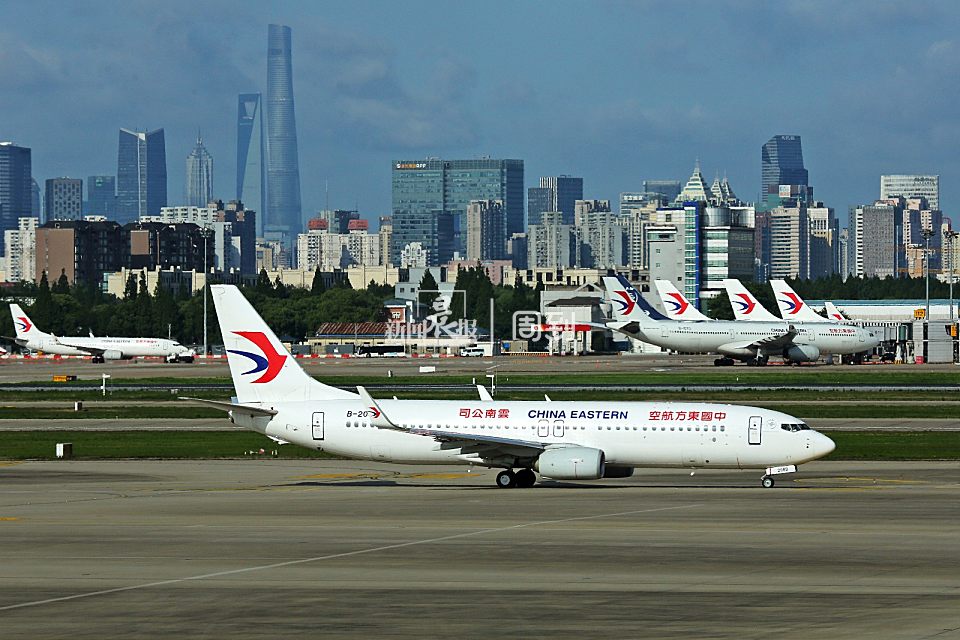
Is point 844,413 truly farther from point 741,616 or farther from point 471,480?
point 741,616

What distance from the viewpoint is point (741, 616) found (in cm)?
2683

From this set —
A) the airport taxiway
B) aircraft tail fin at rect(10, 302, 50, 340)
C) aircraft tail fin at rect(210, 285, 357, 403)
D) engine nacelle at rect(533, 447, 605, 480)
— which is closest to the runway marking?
the airport taxiway

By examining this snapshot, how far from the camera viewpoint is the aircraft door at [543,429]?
5012 centimetres

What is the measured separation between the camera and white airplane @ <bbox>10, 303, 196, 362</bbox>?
167375 millimetres

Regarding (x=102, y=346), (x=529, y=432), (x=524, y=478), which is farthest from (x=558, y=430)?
(x=102, y=346)

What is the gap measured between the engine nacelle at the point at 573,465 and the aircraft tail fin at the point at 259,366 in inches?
332

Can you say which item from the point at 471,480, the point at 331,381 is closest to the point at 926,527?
the point at 471,480

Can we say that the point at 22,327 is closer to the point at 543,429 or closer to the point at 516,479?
the point at 516,479

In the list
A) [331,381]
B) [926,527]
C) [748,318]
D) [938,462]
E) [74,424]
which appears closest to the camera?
[926,527]

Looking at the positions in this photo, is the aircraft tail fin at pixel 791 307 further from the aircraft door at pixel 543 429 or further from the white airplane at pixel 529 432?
the aircraft door at pixel 543 429

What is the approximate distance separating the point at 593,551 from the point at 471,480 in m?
18.7

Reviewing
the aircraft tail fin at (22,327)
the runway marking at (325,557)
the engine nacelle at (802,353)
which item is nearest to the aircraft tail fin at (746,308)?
the engine nacelle at (802,353)

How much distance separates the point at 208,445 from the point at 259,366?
1511 cm

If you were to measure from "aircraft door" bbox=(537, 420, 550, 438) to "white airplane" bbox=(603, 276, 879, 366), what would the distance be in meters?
94.1
